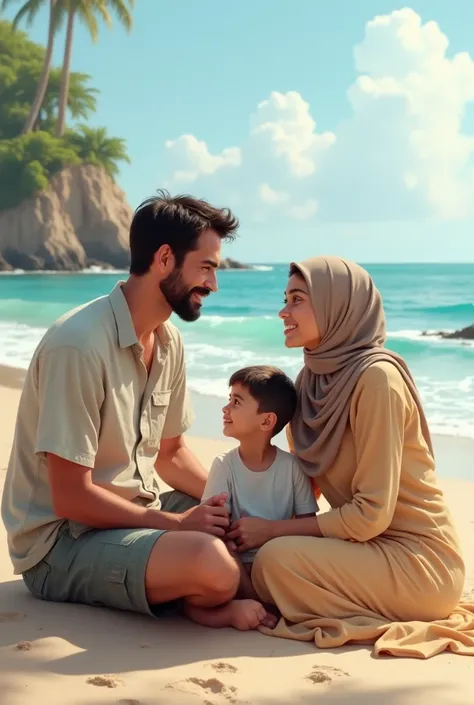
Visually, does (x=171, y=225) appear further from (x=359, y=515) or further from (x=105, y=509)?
(x=359, y=515)

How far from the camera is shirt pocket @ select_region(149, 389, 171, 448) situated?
349 cm

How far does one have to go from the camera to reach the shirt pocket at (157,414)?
11.5ft

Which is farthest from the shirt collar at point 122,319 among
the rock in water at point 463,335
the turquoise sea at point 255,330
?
the rock in water at point 463,335

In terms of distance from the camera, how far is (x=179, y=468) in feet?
12.5

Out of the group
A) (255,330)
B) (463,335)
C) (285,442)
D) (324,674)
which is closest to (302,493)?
(324,674)

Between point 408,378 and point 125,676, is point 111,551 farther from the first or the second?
point 408,378

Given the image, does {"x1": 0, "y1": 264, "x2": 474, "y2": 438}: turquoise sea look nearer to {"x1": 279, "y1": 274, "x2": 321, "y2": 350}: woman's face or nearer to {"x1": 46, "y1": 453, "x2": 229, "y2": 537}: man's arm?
{"x1": 279, "y1": 274, "x2": 321, "y2": 350}: woman's face

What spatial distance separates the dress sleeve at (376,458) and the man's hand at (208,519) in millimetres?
409

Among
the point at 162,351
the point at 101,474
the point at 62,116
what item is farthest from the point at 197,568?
the point at 62,116

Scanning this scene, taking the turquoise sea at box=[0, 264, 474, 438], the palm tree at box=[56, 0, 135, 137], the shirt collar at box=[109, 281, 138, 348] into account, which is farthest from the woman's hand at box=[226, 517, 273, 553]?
the palm tree at box=[56, 0, 135, 137]

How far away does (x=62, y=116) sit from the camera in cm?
4744

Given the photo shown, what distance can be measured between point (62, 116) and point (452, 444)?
42990mm

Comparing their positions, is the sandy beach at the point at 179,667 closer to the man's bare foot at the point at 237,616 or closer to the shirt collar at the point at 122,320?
the man's bare foot at the point at 237,616

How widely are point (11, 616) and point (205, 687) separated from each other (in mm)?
873
